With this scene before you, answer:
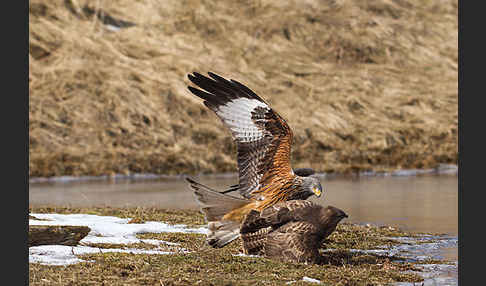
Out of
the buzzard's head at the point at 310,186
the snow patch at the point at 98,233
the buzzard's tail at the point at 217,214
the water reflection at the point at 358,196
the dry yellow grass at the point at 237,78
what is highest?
the dry yellow grass at the point at 237,78

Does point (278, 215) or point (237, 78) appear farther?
point (237, 78)

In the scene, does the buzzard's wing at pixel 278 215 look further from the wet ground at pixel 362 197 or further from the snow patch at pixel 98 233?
the wet ground at pixel 362 197

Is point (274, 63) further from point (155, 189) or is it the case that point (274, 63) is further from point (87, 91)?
point (155, 189)

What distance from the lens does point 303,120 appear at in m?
36.9

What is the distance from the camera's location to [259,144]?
8742mm

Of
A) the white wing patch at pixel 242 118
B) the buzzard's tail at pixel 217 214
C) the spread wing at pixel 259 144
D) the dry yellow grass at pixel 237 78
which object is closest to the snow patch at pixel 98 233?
the buzzard's tail at pixel 217 214

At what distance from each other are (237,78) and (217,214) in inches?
1342

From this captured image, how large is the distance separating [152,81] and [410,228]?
28971 millimetres

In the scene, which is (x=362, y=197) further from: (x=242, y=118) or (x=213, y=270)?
(x=213, y=270)

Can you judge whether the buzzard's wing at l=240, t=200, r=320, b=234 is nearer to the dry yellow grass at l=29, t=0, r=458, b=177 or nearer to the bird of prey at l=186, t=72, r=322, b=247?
the bird of prey at l=186, t=72, r=322, b=247

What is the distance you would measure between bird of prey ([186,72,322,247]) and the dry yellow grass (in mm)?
18324

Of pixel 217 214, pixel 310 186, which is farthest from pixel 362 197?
pixel 217 214

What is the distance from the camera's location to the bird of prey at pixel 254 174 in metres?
8.54

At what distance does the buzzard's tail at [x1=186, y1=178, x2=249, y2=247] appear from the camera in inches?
335
